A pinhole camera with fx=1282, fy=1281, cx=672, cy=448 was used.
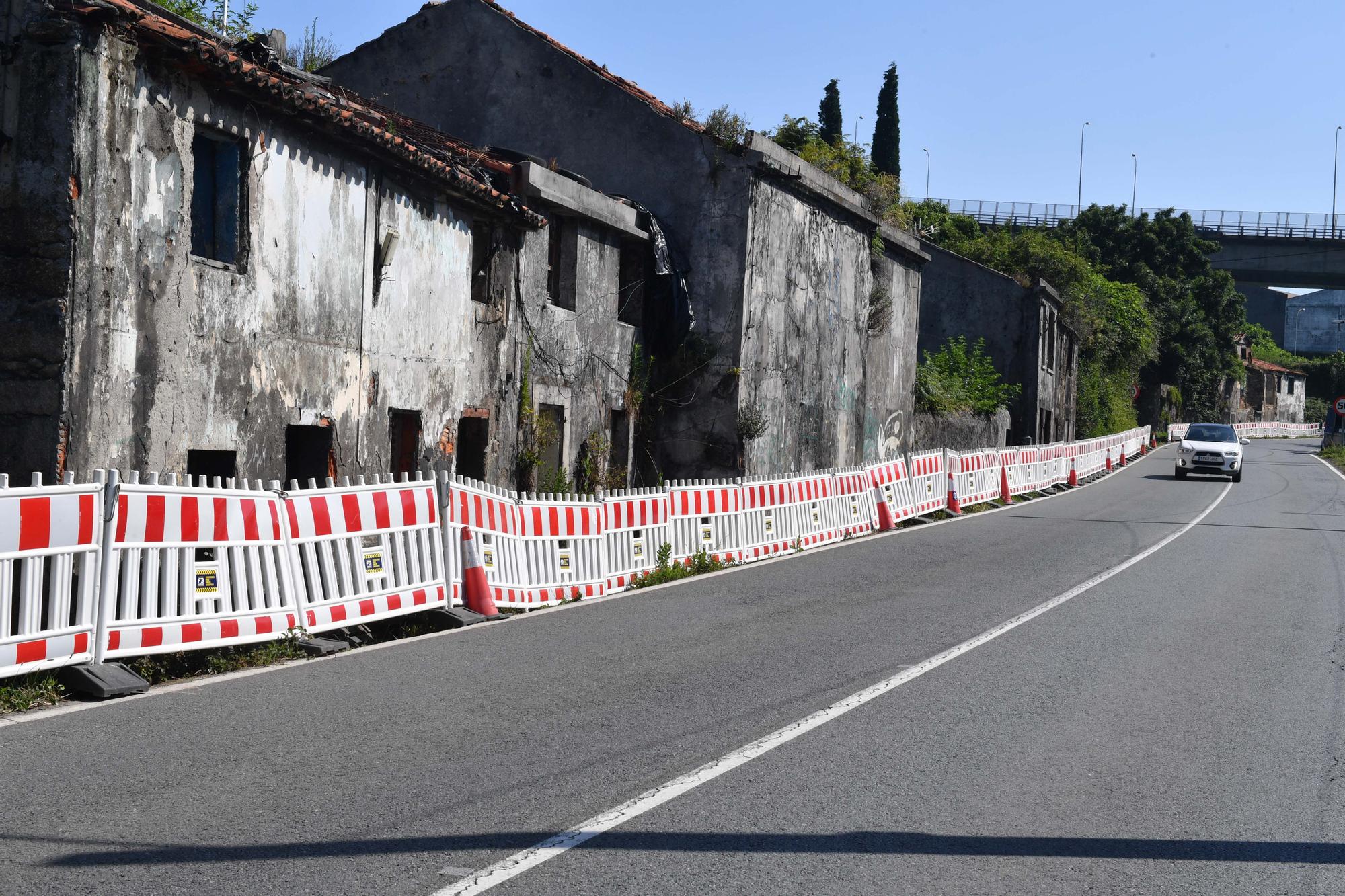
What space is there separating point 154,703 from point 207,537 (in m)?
1.70

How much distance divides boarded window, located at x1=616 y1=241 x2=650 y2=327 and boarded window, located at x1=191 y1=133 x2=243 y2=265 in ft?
34.3

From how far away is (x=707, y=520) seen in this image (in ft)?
53.7

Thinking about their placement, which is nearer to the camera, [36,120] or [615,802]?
[615,802]

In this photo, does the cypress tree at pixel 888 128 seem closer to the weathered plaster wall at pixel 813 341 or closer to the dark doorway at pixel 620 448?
the weathered plaster wall at pixel 813 341

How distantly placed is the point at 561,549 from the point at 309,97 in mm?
5421

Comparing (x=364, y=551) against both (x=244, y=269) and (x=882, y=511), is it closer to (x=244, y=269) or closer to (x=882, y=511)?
(x=244, y=269)

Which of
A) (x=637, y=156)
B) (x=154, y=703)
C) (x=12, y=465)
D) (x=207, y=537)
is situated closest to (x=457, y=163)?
(x=637, y=156)

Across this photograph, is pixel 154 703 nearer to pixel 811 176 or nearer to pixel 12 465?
pixel 12 465

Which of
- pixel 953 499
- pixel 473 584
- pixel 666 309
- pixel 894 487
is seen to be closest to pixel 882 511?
pixel 894 487

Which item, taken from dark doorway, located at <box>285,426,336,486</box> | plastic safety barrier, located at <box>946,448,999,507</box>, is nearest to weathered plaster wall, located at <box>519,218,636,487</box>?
dark doorway, located at <box>285,426,336,486</box>

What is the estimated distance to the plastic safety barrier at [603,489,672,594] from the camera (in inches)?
557

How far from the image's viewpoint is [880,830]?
17.5ft

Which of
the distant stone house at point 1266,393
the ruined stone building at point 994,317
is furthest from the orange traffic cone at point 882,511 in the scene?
the distant stone house at point 1266,393

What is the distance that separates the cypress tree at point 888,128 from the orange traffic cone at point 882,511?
174 feet
